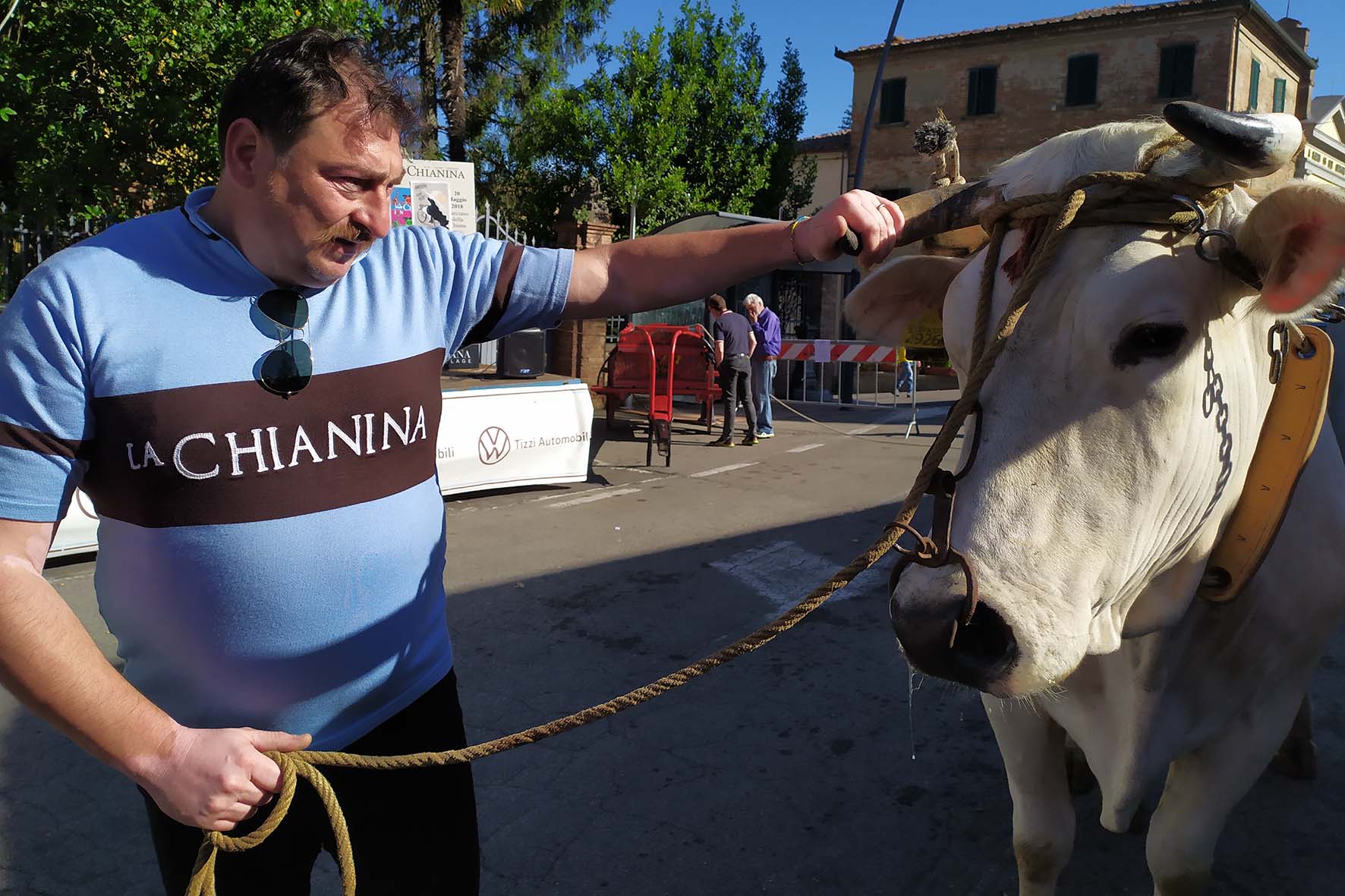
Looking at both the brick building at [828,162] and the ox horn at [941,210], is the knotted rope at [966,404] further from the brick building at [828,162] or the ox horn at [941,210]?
the brick building at [828,162]

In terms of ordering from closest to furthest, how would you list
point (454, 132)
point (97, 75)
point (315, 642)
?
1. point (315, 642)
2. point (97, 75)
3. point (454, 132)

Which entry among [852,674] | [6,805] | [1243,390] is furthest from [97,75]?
[1243,390]

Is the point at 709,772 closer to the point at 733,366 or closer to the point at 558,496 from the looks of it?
the point at 558,496

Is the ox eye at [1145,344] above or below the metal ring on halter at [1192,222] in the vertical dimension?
below

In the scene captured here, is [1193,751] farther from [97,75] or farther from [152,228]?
[97,75]

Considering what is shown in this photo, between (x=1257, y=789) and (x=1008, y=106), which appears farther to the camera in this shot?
(x=1008, y=106)

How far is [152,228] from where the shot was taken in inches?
58.1

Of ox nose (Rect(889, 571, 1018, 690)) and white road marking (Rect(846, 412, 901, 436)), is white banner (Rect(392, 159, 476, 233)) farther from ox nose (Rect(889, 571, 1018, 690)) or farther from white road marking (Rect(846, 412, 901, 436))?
ox nose (Rect(889, 571, 1018, 690))

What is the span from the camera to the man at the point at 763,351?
11.8m

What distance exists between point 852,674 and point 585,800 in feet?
4.76

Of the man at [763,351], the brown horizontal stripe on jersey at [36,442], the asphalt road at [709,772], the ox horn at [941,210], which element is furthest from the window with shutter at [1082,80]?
the brown horizontal stripe on jersey at [36,442]

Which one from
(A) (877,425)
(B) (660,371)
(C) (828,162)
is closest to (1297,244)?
(B) (660,371)

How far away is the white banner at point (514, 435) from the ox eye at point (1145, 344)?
5.90 meters

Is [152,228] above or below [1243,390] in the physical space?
above
